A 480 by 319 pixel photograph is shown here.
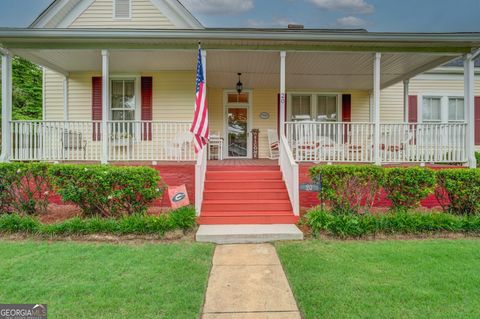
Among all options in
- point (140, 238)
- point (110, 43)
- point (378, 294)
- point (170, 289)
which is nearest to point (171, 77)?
point (110, 43)

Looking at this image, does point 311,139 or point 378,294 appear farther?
point 311,139

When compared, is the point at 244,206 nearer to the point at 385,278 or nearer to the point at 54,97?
the point at 385,278

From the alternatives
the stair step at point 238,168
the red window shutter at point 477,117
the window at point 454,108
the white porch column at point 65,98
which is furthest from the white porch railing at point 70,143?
the red window shutter at point 477,117

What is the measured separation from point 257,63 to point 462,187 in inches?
219

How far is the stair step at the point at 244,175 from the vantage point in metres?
7.22

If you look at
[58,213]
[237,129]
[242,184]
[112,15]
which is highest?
[112,15]

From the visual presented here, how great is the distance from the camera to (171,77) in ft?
32.2

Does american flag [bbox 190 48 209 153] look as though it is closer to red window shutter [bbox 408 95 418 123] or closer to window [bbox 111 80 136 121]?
window [bbox 111 80 136 121]

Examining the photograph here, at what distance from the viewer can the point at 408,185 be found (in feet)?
19.3

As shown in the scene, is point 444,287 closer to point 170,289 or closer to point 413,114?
point 170,289

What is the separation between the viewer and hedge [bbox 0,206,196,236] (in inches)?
205

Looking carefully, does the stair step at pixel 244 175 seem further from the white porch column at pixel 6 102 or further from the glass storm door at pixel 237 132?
the white porch column at pixel 6 102

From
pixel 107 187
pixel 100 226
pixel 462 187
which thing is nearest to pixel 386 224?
pixel 462 187

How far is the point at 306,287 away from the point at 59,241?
396 centimetres
